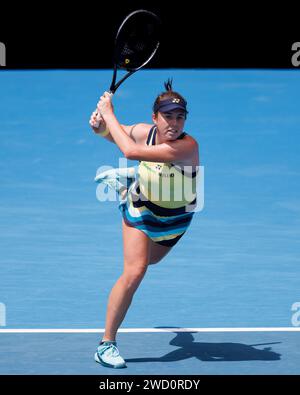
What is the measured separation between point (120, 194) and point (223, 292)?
1.57 meters

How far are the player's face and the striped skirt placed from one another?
373 mm

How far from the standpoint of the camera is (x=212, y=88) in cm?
1417

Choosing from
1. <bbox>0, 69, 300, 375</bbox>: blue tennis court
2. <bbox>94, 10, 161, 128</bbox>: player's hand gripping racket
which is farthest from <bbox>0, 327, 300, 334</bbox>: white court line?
<bbox>94, 10, 161, 128</bbox>: player's hand gripping racket

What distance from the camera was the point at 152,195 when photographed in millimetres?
6516

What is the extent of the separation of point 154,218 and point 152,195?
13cm
